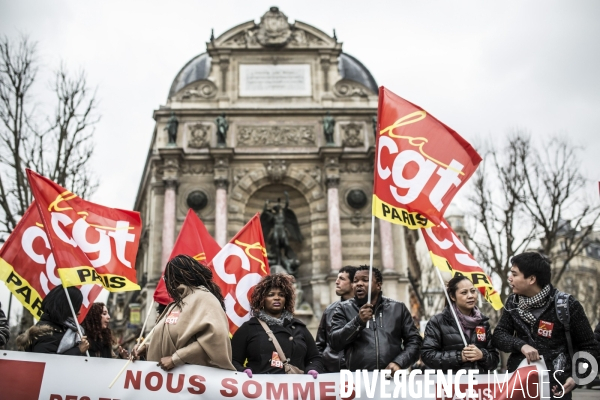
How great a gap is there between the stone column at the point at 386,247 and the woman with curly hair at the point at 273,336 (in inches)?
814

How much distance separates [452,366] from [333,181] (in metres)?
22.0

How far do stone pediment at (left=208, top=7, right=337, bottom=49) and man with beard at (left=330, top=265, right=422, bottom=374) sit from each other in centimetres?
2475

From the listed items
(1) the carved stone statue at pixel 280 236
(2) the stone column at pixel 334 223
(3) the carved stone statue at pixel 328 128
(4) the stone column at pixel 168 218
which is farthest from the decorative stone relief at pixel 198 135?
(2) the stone column at pixel 334 223

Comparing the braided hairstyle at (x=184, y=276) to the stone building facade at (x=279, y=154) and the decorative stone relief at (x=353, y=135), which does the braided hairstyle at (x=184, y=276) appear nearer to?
the stone building facade at (x=279, y=154)

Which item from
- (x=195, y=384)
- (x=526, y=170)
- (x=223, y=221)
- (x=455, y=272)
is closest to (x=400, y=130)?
(x=455, y=272)

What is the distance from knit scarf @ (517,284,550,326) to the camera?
16.9 feet

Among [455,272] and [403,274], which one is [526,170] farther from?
[455,272]

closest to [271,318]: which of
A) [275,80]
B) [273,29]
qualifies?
[275,80]

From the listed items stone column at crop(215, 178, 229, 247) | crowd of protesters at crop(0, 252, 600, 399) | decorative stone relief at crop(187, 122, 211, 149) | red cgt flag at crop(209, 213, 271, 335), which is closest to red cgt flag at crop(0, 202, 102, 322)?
crowd of protesters at crop(0, 252, 600, 399)

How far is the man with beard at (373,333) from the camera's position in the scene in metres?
5.77

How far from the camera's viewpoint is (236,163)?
92.0ft

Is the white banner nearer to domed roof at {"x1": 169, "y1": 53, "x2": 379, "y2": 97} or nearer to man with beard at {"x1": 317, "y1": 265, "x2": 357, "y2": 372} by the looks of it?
man with beard at {"x1": 317, "y1": 265, "x2": 357, "y2": 372}

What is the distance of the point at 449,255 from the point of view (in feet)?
22.2

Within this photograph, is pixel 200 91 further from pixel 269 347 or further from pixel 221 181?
pixel 269 347
